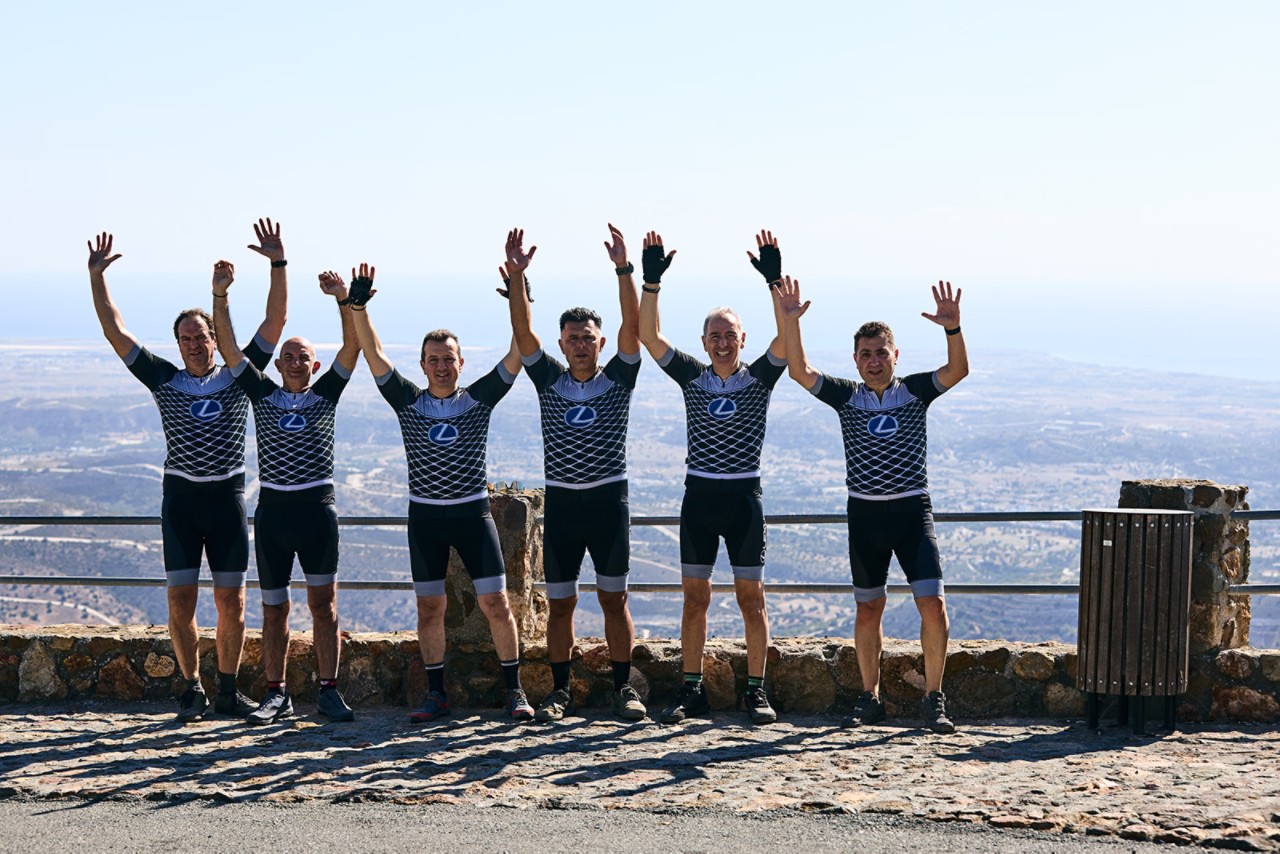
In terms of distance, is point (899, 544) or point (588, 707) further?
point (588, 707)

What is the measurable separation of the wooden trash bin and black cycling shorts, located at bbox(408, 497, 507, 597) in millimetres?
3078

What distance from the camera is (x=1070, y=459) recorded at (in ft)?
627

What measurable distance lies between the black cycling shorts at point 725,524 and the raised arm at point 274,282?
2.44 metres

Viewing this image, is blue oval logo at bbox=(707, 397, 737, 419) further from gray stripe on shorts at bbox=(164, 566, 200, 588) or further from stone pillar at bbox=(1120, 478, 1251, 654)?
gray stripe on shorts at bbox=(164, 566, 200, 588)

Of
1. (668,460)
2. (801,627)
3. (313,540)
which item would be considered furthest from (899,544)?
(668,460)

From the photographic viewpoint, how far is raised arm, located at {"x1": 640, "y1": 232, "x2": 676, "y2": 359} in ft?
27.2

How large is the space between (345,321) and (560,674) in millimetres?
2239

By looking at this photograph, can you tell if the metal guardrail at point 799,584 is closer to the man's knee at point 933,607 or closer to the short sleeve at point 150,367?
the man's knee at point 933,607

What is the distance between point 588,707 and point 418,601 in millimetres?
1173

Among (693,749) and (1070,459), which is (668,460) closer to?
(1070,459)

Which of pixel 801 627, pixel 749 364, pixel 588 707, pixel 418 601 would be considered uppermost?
pixel 749 364

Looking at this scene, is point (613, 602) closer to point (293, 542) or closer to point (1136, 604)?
point (293, 542)

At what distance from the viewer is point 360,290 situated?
845cm

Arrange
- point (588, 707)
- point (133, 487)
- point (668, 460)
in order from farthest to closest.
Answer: point (668, 460)
point (133, 487)
point (588, 707)
